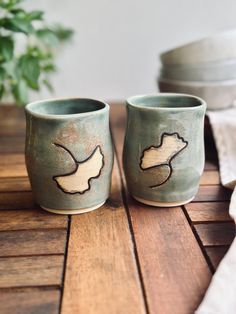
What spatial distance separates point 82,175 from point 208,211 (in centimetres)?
15

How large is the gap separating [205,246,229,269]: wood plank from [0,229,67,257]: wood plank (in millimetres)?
137

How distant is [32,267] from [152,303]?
0.11 metres

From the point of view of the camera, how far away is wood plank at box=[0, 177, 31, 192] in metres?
0.51

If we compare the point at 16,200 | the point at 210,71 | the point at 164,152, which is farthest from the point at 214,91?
the point at 16,200

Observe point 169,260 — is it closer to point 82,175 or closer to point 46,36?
point 82,175

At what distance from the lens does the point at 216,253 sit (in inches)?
14.5

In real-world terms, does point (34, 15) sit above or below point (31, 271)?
above

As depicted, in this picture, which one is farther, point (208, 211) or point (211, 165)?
point (211, 165)

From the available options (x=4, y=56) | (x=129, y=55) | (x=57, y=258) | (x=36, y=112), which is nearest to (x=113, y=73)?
(x=129, y=55)

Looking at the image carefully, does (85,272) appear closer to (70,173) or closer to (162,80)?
(70,173)

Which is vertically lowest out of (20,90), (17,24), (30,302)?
(30,302)

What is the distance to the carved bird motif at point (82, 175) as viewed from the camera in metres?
0.42

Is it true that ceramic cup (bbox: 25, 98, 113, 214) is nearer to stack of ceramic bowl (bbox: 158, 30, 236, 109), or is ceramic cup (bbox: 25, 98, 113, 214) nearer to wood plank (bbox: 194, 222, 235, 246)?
wood plank (bbox: 194, 222, 235, 246)

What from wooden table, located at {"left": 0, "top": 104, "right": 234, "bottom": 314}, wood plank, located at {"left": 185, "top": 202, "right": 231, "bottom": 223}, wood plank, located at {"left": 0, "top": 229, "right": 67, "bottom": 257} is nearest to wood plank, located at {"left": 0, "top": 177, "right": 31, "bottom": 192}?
wooden table, located at {"left": 0, "top": 104, "right": 234, "bottom": 314}
